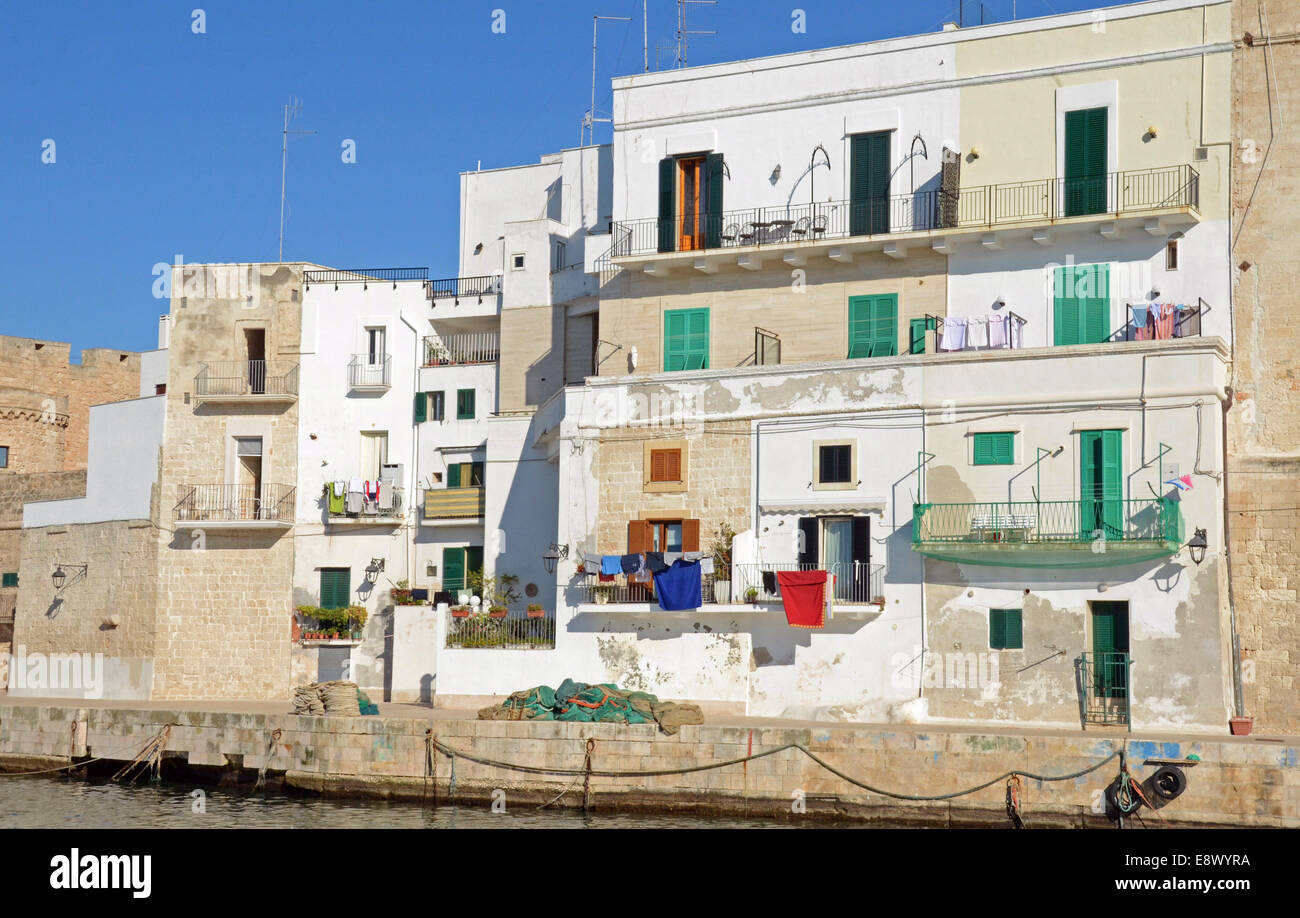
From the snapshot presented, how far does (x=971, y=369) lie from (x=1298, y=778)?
9650 millimetres

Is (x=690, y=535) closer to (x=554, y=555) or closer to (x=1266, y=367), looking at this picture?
(x=554, y=555)

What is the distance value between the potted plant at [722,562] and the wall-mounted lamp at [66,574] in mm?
17182

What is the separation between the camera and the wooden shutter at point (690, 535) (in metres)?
31.2

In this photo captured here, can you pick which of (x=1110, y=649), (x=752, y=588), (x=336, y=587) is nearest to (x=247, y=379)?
(x=336, y=587)

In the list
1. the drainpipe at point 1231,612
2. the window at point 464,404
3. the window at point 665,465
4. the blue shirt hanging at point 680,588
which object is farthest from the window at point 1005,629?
the window at point 464,404

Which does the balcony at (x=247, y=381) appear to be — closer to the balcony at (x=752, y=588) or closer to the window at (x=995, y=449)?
the balcony at (x=752, y=588)

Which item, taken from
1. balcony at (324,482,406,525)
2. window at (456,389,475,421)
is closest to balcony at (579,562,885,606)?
balcony at (324,482,406,525)

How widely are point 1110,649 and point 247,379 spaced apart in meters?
21.8

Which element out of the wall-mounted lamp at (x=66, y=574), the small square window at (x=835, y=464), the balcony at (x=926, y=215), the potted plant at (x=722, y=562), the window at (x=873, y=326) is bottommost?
the wall-mounted lamp at (x=66, y=574)

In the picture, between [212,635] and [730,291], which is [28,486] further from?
[730,291]

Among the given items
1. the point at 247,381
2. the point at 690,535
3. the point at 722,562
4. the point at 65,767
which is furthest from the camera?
the point at 247,381

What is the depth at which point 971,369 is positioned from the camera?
29.2 m

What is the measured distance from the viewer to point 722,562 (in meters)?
30.5
